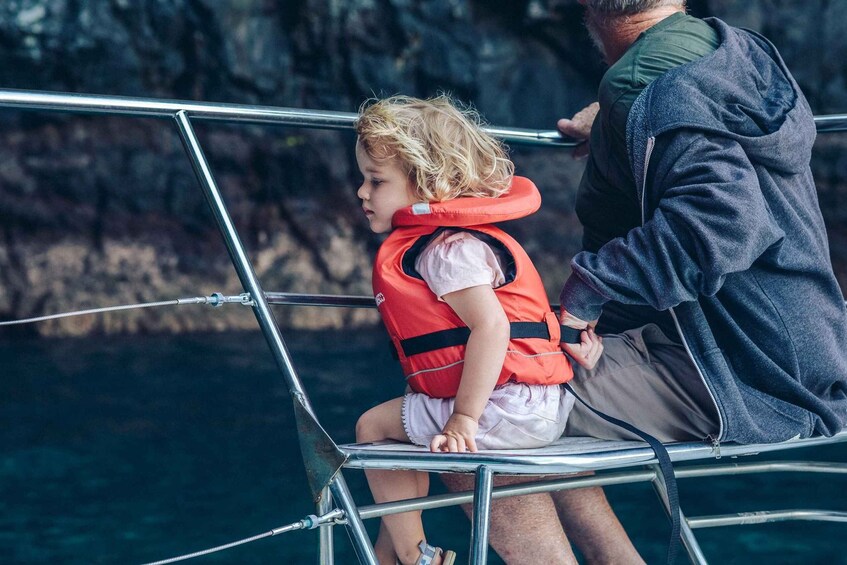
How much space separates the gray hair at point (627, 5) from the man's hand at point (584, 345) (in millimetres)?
486

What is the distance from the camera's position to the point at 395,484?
1.56 m

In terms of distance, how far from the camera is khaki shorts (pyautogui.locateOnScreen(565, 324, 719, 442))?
154cm

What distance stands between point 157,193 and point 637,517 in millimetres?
4230

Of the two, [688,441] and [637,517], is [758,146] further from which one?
[637,517]

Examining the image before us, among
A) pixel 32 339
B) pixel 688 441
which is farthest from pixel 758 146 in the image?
pixel 32 339

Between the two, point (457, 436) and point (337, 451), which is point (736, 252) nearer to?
point (457, 436)

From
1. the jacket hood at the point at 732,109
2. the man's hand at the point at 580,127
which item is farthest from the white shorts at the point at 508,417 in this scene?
the man's hand at the point at 580,127

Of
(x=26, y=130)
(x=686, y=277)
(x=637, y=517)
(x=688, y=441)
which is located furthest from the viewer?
(x=26, y=130)

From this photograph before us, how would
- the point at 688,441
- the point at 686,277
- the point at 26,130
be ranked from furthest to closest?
the point at 26,130 < the point at 688,441 < the point at 686,277

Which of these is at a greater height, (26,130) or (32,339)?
(26,130)

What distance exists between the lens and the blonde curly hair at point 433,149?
61.3 inches

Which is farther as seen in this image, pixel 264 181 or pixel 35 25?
pixel 264 181

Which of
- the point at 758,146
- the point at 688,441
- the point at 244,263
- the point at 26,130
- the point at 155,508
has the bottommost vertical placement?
the point at 688,441

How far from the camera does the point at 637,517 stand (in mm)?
4023
